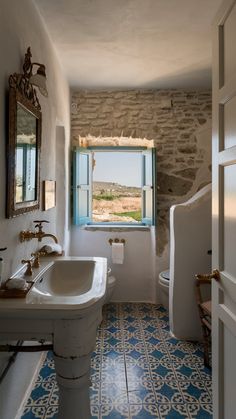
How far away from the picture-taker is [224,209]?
1.26m

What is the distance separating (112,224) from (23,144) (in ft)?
6.79

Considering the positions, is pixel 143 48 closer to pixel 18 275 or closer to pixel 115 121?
pixel 115 121

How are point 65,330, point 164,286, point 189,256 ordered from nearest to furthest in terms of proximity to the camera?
point 65,330 < point 189,256 < point 164,286

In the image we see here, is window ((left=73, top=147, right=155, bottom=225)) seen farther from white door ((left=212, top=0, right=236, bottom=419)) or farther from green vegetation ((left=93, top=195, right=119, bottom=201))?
white door ((left=212, top=0, right=236, bottom=419))

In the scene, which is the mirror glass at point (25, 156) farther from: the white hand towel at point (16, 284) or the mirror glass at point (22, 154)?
the white hand towel at point (16, 284)

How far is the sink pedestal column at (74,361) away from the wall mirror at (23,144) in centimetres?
66

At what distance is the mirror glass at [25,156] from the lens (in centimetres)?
158

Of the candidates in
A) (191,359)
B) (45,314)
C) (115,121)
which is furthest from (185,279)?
(115,121)

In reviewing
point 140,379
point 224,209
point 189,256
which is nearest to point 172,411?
point 140,379

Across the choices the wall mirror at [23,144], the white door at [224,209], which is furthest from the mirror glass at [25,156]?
the white door at [224,209]

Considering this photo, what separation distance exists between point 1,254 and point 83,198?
2097mm

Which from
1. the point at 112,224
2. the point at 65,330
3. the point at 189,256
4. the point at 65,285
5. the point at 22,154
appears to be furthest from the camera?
the point at 112,224

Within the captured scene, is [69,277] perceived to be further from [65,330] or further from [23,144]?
[23,144]

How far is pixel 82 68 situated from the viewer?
2.86 m
